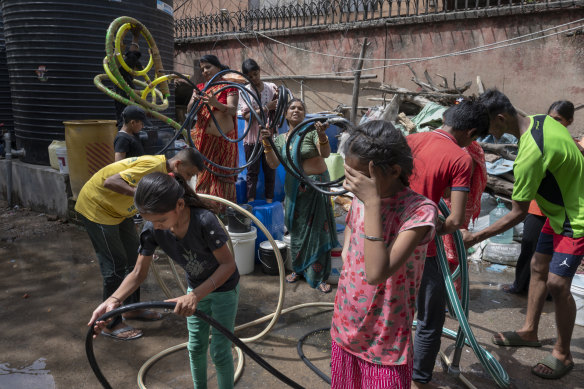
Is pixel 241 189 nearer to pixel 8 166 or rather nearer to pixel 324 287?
pixel 324 287

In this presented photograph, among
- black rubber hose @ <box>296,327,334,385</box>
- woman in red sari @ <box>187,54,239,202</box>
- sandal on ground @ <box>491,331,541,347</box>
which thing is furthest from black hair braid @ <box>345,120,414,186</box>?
woman in red sari @ <box>187,54,239,202</box>

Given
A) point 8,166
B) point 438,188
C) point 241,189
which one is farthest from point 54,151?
point 438,188

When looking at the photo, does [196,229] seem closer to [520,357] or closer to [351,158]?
[351,158]

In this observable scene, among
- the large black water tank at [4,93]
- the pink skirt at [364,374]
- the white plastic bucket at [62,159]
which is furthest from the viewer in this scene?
the large black water tank at [4,93]

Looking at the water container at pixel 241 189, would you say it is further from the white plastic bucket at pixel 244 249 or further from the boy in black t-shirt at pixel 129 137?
the boy in black t-shirt at pixel 129 137

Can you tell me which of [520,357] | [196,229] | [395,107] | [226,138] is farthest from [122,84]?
[395,107]

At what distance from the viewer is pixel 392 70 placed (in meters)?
8.74

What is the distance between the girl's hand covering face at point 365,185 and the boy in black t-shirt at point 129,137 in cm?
274

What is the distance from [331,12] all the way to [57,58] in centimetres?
575

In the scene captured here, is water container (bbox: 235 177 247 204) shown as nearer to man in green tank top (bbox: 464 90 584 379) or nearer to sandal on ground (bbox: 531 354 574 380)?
man in green tank top (bbox: 464 90 584 379)

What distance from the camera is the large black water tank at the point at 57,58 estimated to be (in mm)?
6062

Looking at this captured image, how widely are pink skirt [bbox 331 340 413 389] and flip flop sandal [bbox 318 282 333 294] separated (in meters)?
2.27

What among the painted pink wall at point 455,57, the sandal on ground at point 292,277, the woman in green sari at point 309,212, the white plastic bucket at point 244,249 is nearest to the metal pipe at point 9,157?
the white plastic bucket at point 244,249

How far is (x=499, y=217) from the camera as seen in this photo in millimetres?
5199
